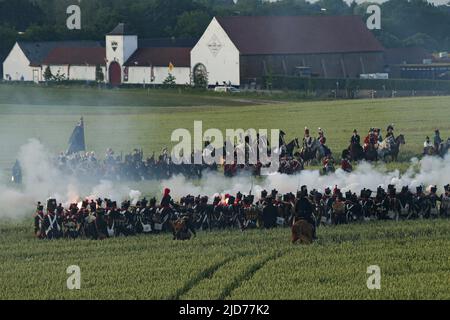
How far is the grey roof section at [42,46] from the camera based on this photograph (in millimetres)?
114375

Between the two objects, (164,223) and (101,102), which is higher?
(101,102)

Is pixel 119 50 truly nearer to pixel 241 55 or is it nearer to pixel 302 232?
pixel 241 55

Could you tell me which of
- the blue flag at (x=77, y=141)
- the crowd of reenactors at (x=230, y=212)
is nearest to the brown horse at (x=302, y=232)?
the crowd of reenactors at (x=230, y=212)

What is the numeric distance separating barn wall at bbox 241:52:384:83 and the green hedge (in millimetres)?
7591

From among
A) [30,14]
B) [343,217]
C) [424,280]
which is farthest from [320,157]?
[30,14]

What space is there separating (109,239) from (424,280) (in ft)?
30.1

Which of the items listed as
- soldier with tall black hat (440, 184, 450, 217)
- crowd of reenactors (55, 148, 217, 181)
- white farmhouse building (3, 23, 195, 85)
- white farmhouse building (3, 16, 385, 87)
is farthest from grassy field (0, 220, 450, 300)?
white farmhouse building (3, 23, 195, 85)

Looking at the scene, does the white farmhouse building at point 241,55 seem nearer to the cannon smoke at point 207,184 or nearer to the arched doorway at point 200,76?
the arched doorway at point 200,76

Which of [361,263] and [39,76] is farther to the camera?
[39,76]

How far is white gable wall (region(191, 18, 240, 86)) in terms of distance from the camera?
103 meters

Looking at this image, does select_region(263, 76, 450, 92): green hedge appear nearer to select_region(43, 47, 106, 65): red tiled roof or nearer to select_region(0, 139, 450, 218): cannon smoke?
select_region(43, 47, 106, 65): red tiled roof

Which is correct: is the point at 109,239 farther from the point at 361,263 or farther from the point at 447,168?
the point at 447,168

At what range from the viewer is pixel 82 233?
31625 mm

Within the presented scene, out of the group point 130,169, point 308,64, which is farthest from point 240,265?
point 308,64
